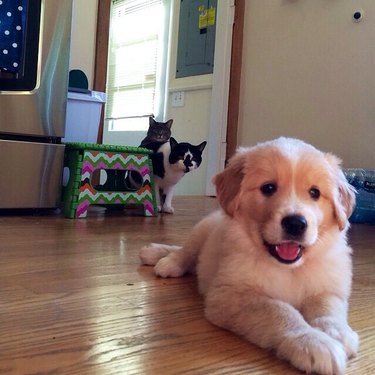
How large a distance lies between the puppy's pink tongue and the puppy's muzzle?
47 millimetres

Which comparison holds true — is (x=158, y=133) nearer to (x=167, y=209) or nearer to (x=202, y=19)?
(x=167, y=209)

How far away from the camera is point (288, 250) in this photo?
1.06 meters

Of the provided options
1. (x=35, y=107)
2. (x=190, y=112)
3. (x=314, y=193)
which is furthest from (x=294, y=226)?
(x=190, y=112)

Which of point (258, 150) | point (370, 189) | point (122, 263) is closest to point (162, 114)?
point (370, 189)

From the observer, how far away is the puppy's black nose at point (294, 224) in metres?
0.99

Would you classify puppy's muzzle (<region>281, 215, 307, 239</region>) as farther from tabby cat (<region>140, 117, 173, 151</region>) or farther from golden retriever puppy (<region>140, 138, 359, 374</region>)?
tabby cat (<region>140, 117, 173, 151</region>)

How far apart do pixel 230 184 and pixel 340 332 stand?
41 cm

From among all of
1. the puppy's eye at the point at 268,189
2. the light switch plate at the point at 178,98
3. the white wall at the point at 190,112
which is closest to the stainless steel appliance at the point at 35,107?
the puppy's eye at the point at 268,189

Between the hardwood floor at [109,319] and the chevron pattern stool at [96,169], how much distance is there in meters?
0.73

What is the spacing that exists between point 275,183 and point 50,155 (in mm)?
1810

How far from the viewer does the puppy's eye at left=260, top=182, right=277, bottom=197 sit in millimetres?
1074

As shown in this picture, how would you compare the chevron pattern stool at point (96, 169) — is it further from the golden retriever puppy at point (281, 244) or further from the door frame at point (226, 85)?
the door frame at point (226, 85)

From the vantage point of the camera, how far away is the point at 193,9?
5176 millimetres

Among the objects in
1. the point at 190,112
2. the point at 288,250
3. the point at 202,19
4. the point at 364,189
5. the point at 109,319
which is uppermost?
the point at 202,19
